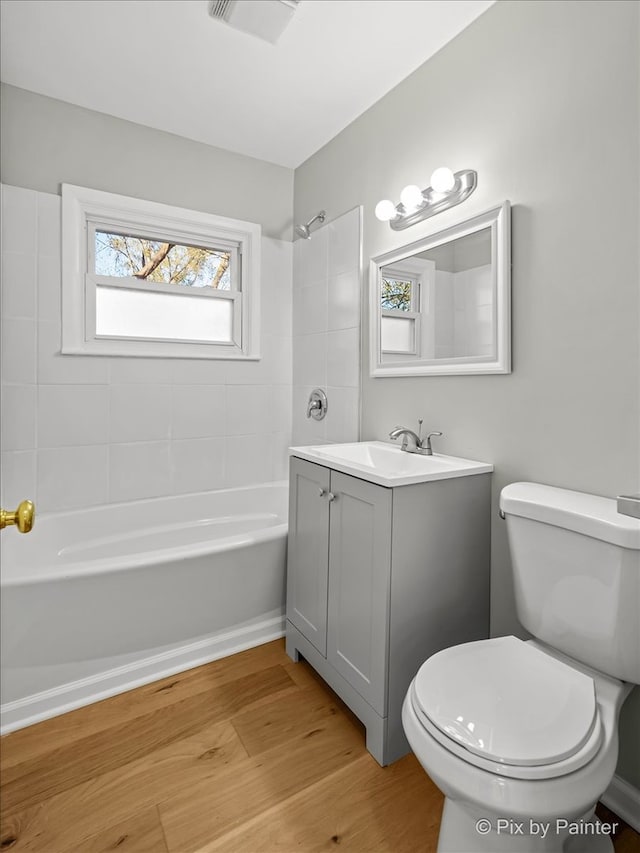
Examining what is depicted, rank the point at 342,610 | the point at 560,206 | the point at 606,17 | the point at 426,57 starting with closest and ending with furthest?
the point at 606,17
the point at 560,206
the point at 342,610
the point at 426,57

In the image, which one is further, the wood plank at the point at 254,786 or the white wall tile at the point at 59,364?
the white wall tile at the point at 59,364

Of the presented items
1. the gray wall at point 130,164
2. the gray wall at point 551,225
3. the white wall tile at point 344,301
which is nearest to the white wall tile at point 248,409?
the white wall tile at point 344,301

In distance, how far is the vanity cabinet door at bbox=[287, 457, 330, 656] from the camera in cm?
171

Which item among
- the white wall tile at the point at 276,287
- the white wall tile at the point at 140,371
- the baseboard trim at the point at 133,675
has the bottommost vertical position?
the baseboard trim at the point at 133,675

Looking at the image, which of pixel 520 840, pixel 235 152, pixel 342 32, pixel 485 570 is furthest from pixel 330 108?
pixel 520 840

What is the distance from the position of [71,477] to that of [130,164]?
5.42ft

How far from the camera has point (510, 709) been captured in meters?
0.97

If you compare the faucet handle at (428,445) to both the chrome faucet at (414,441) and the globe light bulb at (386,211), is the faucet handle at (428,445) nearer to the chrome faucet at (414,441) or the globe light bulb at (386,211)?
the chrome faucet at (414,441)

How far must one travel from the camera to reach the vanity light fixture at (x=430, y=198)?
1.67 meters

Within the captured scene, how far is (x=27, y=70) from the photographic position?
1.98 metres

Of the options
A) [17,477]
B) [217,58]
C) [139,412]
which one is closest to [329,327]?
[139,412]

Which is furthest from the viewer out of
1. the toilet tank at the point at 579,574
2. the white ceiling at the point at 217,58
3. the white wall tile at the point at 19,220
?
the white wall tile at the point at 19,220

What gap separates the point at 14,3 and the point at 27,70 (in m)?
0.40

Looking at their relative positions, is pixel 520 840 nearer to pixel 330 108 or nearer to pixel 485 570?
pixel 485 570
